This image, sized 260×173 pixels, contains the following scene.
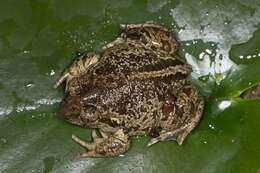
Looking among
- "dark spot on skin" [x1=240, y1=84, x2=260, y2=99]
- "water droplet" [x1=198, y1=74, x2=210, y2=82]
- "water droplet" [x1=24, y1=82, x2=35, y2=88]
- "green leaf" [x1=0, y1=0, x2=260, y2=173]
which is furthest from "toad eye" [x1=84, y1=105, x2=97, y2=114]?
"dark spot on skin" [x1=240, y1=84, x2=260, y2=99]

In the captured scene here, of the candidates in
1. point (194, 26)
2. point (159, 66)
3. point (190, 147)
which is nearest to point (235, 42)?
point (194, 26)

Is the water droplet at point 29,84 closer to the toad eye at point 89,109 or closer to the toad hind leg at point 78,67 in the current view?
the toad hind leg at point 78,67

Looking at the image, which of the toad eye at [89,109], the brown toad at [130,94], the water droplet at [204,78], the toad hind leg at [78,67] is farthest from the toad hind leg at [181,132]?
the toad hind leg at [78,67]

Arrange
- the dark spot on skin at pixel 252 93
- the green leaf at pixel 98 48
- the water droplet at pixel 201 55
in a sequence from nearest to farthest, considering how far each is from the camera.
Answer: the green leaf at pixel 98 48 < the water droplet at pixel 201 55 < the dark spot on skin at pixel 252 93

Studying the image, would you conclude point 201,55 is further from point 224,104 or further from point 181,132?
point 181,132

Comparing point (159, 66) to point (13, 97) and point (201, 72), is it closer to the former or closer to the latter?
point (201, 72)

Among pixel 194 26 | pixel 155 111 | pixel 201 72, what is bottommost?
pixel 155 111
